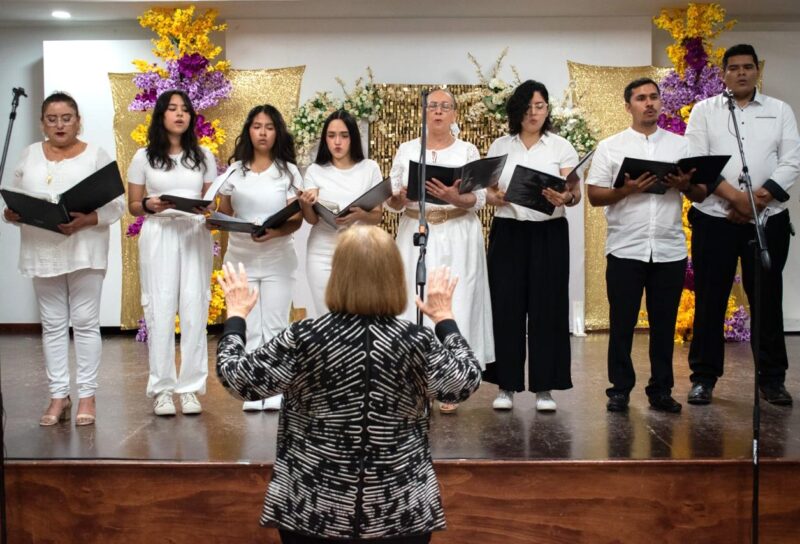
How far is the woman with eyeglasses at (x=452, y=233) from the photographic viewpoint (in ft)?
14.5

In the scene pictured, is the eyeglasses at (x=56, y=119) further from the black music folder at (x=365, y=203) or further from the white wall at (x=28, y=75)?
the white wall at (x=28, y=75)

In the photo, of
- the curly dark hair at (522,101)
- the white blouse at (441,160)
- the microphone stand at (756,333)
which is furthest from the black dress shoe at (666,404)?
the curly dark hair at (522,101)

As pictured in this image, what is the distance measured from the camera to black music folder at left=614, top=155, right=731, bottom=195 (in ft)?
13.5

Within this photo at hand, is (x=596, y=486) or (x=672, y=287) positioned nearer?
(x=596, y=486)

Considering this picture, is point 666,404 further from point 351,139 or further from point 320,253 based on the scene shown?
point 351,139

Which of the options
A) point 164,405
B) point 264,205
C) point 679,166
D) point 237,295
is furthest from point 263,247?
point 237,295

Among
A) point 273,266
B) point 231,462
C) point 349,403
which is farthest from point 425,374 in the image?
point 273,266

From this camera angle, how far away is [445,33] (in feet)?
25.9

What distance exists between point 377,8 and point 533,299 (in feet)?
12.6

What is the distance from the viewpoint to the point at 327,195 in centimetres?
457

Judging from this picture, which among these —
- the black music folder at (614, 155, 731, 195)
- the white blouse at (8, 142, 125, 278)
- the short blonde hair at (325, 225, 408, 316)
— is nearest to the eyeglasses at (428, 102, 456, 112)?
the black music folder at (614, 155, 731, 195)

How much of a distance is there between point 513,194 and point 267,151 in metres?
1.24

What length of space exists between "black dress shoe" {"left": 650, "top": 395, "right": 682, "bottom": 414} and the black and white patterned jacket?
7.76 feet

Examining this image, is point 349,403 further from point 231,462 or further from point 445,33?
point 445,33
